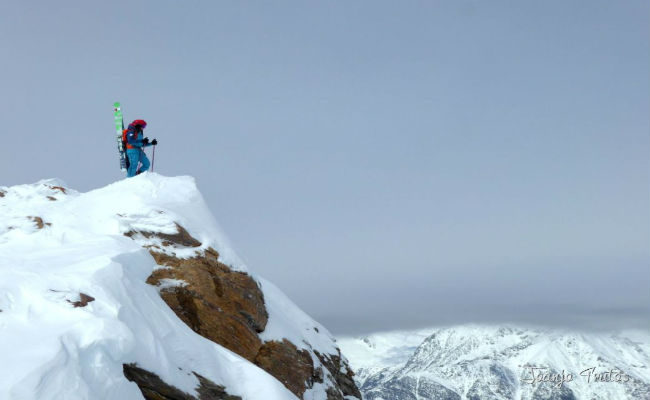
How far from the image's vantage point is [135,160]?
1133 inches

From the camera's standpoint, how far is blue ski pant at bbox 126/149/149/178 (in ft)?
94.0

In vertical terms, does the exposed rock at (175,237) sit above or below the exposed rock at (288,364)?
above

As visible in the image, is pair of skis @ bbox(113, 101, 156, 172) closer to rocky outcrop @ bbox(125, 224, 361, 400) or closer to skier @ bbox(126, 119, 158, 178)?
skier @ bbox(126, 119, 158, 178)

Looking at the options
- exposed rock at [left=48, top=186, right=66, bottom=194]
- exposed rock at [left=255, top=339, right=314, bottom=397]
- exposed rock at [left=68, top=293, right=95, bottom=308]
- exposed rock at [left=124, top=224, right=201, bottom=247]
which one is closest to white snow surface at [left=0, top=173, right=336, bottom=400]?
exposed rock at [left=68, top=293, right=95, bottom=308]

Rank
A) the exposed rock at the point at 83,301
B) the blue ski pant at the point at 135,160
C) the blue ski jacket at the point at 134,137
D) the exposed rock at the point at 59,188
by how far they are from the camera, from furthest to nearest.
A: the blue ski pant at the point at 135,160 → the blue ski jacket at the point at 134,137 → the exposed rock at the point at 59,188 → the exposed rock at the point at 83,301

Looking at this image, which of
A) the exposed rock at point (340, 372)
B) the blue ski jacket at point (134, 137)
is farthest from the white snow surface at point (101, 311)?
the blue ski jacket at point (134, 137)

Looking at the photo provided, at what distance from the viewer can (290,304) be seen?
24484mm

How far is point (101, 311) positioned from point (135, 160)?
62.5 ft

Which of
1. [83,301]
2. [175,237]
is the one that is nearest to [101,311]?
[83,301]

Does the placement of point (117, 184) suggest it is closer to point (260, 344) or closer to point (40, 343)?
point (260, 344)

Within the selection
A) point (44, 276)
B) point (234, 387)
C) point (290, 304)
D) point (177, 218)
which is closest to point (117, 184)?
point (177, 218)

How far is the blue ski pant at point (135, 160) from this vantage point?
2866 cm

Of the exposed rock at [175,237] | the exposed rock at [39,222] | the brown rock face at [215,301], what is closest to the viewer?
the brown rock face at [215,301]

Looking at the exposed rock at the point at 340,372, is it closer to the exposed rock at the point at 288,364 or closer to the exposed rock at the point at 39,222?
the exposed rock at the point at 288,364
